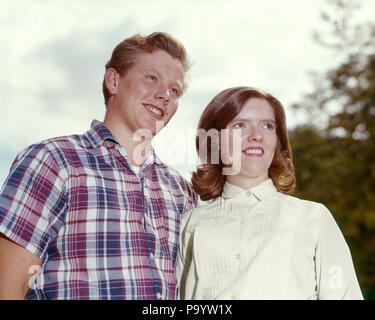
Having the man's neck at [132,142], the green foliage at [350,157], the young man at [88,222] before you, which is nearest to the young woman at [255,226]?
the young man at [88,222]

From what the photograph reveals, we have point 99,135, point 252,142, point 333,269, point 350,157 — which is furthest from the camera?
point 350,157

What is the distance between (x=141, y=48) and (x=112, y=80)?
214mm

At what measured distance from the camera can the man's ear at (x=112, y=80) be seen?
2559 mm

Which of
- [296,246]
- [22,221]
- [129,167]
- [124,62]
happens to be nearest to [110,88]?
[124,62]

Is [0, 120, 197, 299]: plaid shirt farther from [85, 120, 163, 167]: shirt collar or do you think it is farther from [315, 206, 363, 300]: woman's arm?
[315, 206, 363, 300]: woman's arm

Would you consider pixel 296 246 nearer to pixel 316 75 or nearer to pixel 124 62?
pixel 124 62

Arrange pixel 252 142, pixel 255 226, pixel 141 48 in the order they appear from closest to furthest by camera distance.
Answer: pixel 255 226
pixel 252 142
pixel 141 48

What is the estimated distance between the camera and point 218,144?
233 cm

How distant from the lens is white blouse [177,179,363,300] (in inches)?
74.5

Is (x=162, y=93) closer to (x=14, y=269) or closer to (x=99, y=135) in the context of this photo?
(x=99, y=135)

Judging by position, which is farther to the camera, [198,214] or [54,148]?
Result: [198,214]

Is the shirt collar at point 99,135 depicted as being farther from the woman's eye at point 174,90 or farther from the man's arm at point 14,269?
the man's arm at point 14,269

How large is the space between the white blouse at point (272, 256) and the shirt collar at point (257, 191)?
1.7 inches

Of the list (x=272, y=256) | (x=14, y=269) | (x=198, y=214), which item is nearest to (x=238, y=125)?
(x=198, y=214)
